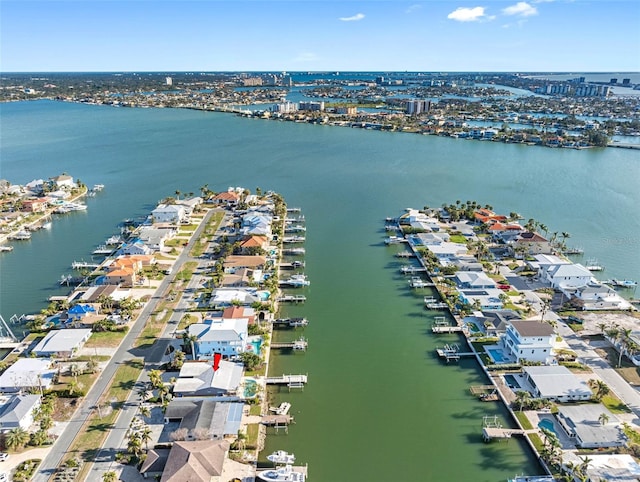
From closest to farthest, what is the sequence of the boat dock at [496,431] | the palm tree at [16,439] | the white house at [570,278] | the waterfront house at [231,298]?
the palm tree at [16,439]
the boat dock at [496,431]
the waterfront house at [231,298]
the white house at [570,278]

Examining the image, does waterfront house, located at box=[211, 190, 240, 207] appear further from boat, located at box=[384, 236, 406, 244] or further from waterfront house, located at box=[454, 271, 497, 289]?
waterfront house, located at box=[454, 271, 497, 289]

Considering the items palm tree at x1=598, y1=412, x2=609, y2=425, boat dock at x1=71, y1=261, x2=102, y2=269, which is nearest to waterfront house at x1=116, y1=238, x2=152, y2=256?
boat dock at x1=71, y1=261, x2=102, y2=269

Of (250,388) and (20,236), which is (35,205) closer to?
(20,236)

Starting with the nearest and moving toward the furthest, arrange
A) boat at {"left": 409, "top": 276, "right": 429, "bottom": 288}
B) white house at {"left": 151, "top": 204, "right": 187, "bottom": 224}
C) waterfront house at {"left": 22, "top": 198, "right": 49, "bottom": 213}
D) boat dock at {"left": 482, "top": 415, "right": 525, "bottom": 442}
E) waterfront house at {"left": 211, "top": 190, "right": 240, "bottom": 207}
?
boat dock at {"left": 482, "top": 415, "right": 525, "bottom": 442} → boat at {"left": 409, "top": 276, "right": 429, "bottom": 288} → white house at {"left": 151, "top": 204, "right": 187, "bottom": 224} → waterfront house at {"left": 22, "top": 198, "right": 49, "bottom": 213} → waterfront house at {"left": 211, "top": 190, "right": 240, "bottom": 207}

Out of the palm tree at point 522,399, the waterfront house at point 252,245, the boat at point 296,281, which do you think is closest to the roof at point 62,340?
the boat at point 296,281

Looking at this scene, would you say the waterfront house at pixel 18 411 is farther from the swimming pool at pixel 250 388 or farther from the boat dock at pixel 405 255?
the boat dock at pixel 405 255

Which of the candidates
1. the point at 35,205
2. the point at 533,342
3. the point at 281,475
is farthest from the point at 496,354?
the point at 35,205

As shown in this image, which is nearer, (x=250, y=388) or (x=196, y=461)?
(x=196, y=461)

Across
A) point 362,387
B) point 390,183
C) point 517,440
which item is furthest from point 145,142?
point 517,440
